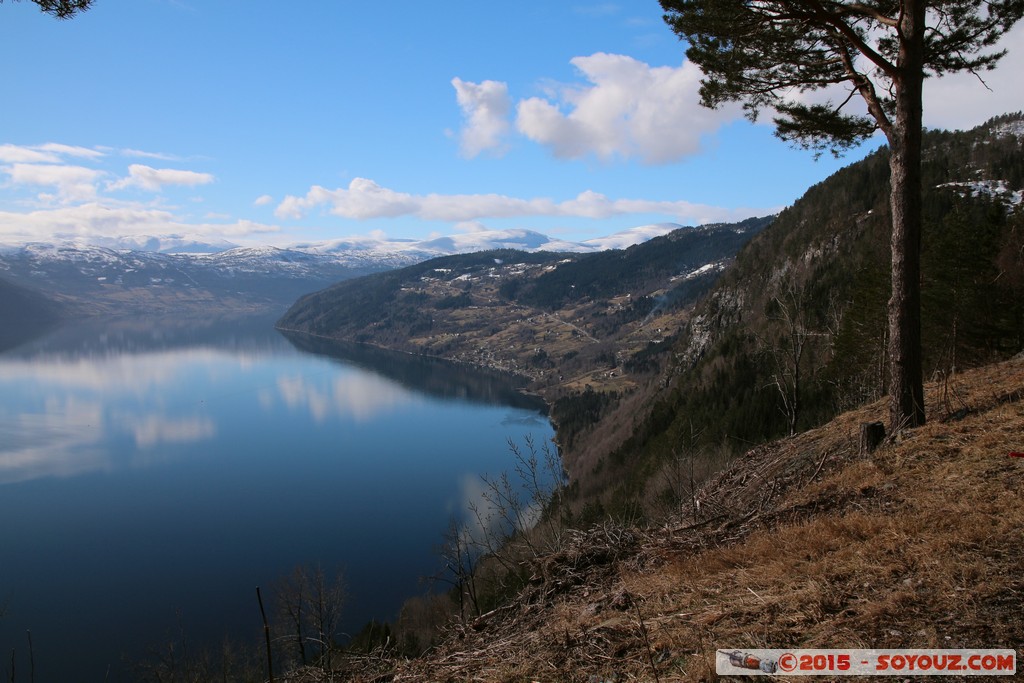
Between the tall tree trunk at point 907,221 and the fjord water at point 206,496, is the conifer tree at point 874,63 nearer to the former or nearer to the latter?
the tall tree trunk at point 907,221

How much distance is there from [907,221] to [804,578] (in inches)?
211

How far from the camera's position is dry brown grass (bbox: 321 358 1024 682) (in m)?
3.52

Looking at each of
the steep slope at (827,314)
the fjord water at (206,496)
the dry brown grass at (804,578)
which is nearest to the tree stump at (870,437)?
the dry brown grass at (804,578)

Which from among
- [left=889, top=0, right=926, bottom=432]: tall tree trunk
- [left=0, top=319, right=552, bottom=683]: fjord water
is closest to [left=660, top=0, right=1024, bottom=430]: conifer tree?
[left=889, top=0, right=926, bottom=432]: tall tree trunk

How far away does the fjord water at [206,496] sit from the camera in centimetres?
3534

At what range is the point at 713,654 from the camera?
3.51 meters

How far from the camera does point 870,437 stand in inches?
293

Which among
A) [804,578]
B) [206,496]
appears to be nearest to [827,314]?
[804,578]

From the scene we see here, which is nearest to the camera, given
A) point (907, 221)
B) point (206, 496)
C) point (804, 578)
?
point (804, 578)

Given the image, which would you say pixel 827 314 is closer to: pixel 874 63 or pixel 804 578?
pixel 874 63

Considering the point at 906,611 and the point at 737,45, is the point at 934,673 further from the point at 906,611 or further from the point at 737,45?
the point at 737,45

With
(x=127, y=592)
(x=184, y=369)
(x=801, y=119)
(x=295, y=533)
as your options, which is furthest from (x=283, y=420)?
(x=801, y=119)

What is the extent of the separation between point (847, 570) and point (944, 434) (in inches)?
151

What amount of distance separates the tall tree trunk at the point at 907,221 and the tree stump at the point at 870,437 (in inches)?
10.8
